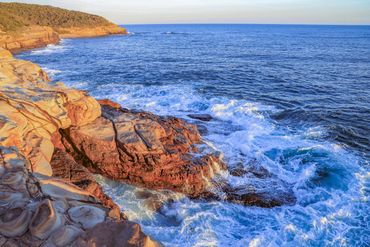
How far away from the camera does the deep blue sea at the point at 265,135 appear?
10339mm

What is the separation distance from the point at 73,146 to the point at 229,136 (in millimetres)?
8530

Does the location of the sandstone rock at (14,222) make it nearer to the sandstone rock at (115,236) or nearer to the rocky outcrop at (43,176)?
the rocky outcrop at (43,176)

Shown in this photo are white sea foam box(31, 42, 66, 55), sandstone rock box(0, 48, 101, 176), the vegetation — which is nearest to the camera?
sandstone rock box(0, 48, 101, 176)

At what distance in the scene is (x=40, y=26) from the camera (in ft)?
232

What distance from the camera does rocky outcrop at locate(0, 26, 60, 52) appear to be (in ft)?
169

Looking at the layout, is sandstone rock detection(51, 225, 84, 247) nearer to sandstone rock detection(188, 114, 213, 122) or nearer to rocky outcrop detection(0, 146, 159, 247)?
rocky outcrop detection(0, 146, 159, 247)

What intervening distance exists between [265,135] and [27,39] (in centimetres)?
5642

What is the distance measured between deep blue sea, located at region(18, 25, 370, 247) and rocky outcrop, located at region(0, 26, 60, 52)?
17365 mm

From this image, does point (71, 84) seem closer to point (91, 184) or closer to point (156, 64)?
point (156, 64)

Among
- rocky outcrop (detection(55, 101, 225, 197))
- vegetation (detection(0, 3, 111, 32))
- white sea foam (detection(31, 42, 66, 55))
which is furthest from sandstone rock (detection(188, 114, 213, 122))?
vegetation (detection(0, 3, 111, 32))

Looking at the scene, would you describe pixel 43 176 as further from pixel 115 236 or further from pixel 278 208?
pixel 278 208

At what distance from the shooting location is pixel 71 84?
93.7 feet

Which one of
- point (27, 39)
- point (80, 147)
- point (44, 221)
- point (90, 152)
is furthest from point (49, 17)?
point (44, 221)

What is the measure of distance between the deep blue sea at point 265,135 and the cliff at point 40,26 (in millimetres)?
21038
